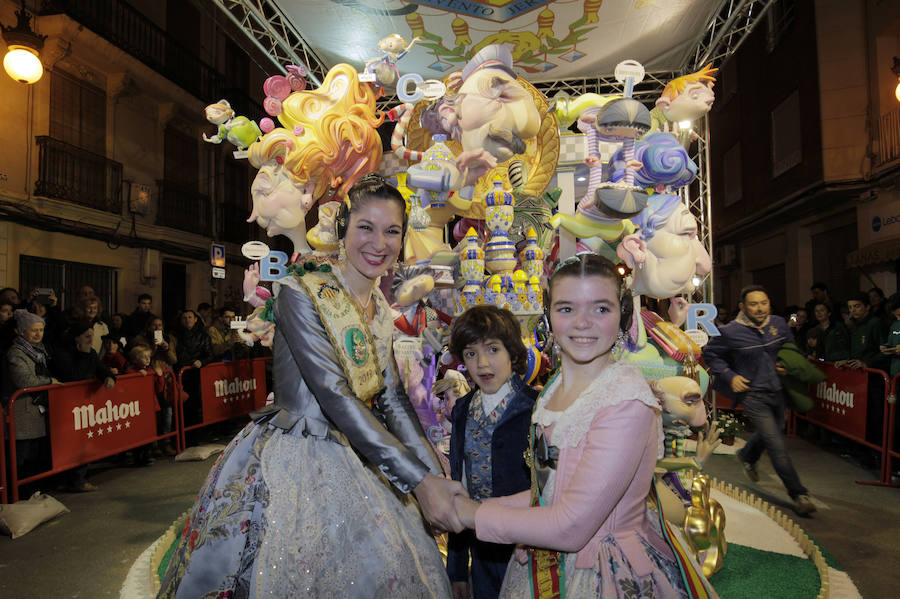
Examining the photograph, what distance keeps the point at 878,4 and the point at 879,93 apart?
5.16 feet

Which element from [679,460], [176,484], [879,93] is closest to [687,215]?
[679,460]

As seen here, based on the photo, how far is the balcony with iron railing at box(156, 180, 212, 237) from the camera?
485 inches

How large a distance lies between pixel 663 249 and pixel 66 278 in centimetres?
1061

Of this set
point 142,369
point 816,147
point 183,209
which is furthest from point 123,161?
point 816,147

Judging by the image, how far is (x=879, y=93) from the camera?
10.8 meters

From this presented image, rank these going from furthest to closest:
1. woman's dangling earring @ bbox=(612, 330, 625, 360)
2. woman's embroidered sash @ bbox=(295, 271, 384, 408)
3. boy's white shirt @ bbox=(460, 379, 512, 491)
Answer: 1. woman's dangling earring @ bbox=(612, 330, 625, 360)
2. boy's white shirt @ bbox=(460, 379, 512, 491)
3. woman's embroidered sash @ bbox=(295, 271, 384, 408)

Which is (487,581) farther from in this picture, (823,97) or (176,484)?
(823,97)

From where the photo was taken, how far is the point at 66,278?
10039 mm

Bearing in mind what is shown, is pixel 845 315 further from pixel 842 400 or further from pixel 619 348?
pixel 619 348

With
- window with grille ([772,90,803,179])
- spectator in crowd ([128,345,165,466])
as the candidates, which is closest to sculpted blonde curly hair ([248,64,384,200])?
spectator in crowd ([128,345,165,466])

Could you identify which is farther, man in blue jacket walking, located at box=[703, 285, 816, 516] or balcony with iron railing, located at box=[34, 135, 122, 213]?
balcony with iron railing, located at box=[34, 135, 122, 213]

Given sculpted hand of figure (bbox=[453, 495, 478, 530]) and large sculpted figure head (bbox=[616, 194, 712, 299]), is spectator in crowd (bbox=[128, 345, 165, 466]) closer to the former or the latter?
large sculpted figure head (bbox=[616, 194, 712, 299])

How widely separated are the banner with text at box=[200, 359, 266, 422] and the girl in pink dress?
643 cm

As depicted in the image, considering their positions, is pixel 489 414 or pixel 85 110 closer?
pixel 489 414
